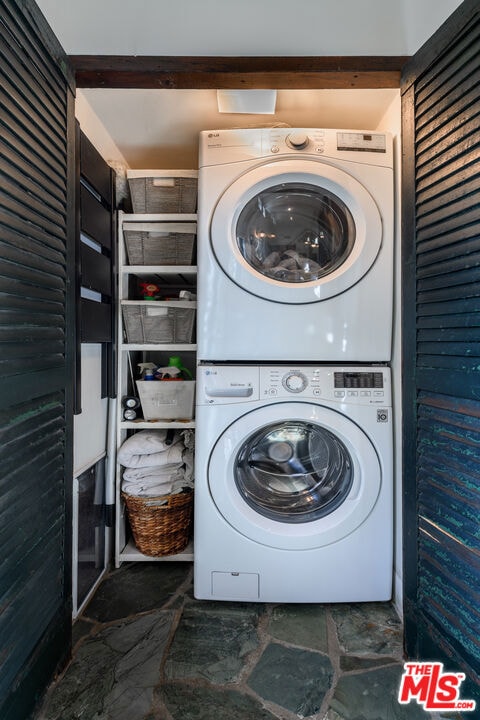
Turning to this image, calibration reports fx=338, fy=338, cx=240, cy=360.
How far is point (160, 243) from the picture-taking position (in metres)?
1.60

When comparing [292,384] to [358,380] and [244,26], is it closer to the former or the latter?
[358,380]

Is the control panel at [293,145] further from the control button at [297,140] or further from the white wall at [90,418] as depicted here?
the white wall at [90,418]

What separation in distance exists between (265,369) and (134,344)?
65 centimetres

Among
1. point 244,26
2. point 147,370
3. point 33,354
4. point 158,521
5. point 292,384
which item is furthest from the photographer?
point 147,370

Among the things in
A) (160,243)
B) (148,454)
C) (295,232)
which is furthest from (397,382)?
(160,243)

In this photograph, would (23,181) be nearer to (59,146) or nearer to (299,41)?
(59,146)

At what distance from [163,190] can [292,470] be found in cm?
137

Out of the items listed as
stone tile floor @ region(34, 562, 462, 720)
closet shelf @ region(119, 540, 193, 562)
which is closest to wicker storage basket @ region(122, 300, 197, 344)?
closet shelf @ region(119, 540, 193, 562)

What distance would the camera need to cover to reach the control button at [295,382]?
4.15 feet

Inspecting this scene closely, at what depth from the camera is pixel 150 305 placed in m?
1.55

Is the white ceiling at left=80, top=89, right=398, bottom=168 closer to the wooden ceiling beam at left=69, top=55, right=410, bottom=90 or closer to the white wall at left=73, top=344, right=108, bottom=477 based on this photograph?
the wooden ceiling beam at left=69, top=55, right=410, bottom=90

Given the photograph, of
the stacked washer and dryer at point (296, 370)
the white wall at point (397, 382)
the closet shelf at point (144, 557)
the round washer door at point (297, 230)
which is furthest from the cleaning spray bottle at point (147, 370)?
the white wall at point (397, 382)

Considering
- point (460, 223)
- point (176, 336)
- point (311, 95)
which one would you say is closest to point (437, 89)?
point (460, 223)

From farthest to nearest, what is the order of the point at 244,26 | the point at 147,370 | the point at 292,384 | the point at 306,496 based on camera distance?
the point at 147,370
the point at 306,496
the point at 292,384
the point at 244,26
